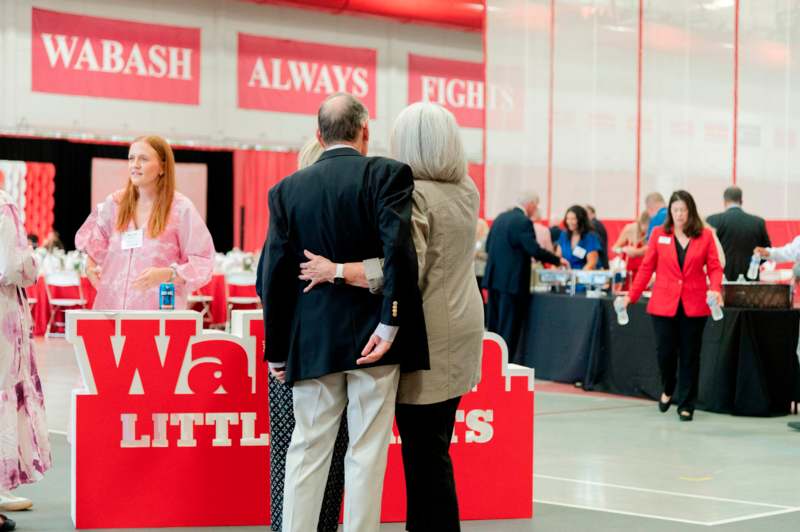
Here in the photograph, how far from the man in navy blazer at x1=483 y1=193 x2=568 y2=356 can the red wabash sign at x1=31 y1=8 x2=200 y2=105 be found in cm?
716

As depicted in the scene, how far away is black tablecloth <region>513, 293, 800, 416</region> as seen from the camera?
676cm

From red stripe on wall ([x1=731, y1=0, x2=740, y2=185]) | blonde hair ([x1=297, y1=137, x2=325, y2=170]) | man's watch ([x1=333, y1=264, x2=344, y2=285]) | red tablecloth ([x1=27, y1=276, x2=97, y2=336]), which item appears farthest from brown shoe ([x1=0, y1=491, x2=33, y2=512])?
red tablecloth ([x1=27, y1=276, x2=97, y2=336])

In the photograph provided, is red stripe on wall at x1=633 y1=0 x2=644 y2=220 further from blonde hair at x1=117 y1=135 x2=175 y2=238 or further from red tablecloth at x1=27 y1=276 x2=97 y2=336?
blonde hair at x1=117 y1=135 x2=175 y2=238

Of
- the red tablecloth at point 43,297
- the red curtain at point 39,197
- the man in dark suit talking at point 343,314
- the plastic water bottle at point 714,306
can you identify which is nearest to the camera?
the man in dark suit talking at point 343,314

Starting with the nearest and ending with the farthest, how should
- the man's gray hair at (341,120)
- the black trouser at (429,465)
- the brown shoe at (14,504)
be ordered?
the man's gray hair at (341,120)
the black trouser at (429,465)
the brown shoe at (14,504)

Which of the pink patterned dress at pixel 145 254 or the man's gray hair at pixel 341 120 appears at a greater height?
the man's gray hair at pixel 341 120

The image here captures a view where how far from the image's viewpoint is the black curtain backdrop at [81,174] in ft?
51.5

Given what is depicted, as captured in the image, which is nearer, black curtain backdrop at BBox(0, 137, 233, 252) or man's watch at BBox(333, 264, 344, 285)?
man's watch at BBox(333, 264, 344, 285)

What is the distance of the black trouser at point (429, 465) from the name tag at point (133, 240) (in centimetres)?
139

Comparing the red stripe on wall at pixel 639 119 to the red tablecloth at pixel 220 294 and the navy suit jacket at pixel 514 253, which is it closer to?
the navy suit jacket at pixel 514 253

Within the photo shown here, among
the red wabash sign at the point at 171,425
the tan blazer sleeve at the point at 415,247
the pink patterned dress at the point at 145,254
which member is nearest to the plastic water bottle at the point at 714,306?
the red wabash sign at the point at 171,425

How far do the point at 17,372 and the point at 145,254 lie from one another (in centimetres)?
59

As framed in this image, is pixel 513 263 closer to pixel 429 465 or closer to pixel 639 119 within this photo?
pixel 639 119

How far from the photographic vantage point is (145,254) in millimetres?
4117
